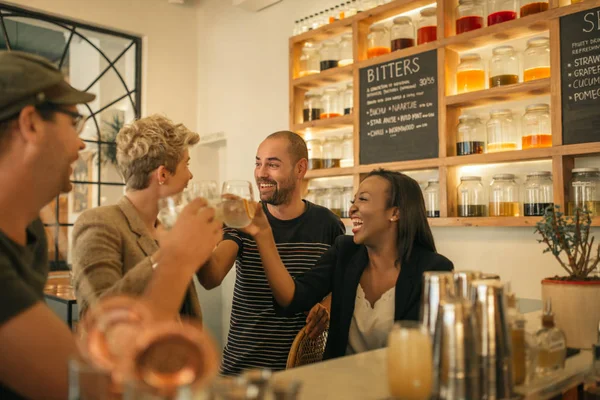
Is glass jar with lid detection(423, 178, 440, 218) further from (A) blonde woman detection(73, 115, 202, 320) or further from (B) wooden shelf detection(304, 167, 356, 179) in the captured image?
(A) blonde woman detection(73, 115, 202, 320)

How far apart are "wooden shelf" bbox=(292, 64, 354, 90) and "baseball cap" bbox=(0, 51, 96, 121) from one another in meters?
2.78

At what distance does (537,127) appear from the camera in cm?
275

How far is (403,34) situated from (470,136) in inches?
31.7

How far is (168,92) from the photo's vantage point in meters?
4.92

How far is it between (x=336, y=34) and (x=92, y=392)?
347 centimetres

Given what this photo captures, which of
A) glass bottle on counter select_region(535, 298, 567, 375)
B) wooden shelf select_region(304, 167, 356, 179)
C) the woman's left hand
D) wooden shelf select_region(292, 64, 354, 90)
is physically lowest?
the woman's left hand

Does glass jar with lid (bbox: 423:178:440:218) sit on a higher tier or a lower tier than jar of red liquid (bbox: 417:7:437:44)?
lower

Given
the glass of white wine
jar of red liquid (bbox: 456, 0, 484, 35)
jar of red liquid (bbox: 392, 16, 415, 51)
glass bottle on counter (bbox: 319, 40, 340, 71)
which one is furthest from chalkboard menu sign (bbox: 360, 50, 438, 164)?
the glass of white wine

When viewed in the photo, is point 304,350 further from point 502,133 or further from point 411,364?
point 502,133

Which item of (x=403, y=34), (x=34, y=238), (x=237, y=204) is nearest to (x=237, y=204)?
(x=237, y=204)

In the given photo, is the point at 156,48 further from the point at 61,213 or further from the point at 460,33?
the point at 460,33

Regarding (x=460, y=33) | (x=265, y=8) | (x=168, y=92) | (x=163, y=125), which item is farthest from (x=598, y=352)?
(x=168, y=92)

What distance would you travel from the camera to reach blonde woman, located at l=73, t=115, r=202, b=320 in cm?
131

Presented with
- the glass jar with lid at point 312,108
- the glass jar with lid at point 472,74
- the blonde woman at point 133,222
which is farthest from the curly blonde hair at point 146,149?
the glass jar with lid at point 312,108
